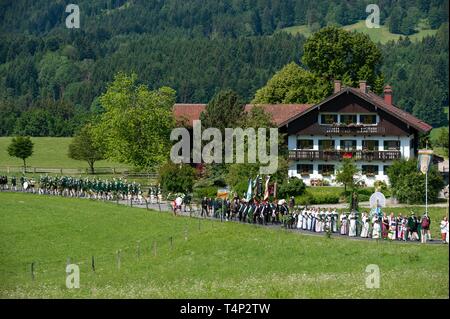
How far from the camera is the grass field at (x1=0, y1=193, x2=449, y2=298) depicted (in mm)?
33750

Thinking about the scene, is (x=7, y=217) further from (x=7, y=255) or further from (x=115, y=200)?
(x=7, y=255)

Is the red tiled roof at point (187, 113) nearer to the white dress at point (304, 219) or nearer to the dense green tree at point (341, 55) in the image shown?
the dense green tree at point (341, 55)

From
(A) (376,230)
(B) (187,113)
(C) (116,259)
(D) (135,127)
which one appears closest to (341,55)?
(B) (187,113)

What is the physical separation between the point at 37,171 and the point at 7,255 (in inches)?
1844

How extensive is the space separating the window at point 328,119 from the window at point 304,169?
341 centimetres

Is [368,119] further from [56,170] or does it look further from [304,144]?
[56,170]

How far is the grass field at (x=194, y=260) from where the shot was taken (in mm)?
33750

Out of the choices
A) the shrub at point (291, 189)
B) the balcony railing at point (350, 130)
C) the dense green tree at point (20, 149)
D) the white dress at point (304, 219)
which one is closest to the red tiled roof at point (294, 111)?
the balcony railing at point (350, 130)

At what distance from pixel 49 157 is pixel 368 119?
4037cm

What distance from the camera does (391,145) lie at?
83125 millimetres

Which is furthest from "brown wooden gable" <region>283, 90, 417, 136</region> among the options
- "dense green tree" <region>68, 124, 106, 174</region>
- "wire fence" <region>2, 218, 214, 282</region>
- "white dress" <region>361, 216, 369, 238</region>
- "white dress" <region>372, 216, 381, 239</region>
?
"white dress" <region>372, 216, 381, 239</region>

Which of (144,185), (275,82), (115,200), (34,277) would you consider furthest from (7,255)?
(275,82)
